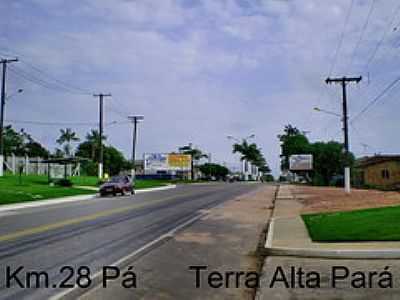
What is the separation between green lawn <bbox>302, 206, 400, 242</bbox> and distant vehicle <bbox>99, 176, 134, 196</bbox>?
26.8m

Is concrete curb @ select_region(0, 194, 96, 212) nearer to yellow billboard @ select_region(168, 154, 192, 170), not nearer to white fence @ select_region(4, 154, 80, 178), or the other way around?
white fence @ select_region(4, 154, 80, 178)

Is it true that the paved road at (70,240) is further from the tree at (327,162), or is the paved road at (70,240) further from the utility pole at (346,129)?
the tree at (327,162)

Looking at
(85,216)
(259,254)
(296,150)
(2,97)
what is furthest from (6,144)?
(259,254)

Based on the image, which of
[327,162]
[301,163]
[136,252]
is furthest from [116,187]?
[301,163]

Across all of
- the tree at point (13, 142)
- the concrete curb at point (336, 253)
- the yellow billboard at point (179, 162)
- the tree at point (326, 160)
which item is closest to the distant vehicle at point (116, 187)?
the concrete curb at point (336, 253)

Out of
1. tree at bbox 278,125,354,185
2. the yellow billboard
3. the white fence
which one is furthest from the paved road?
the yellow billboard

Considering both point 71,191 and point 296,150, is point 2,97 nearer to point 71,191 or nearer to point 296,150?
point 71,191

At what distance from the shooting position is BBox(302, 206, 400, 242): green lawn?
540 inches

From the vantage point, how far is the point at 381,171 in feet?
267

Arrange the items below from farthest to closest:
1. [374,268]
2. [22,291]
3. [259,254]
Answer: [259,254], [374,268], [22,291]

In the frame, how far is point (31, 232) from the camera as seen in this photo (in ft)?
56.7

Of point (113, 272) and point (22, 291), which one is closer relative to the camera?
point (22, 291)

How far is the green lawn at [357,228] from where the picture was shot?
13.7 meters

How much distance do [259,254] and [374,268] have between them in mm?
3271
